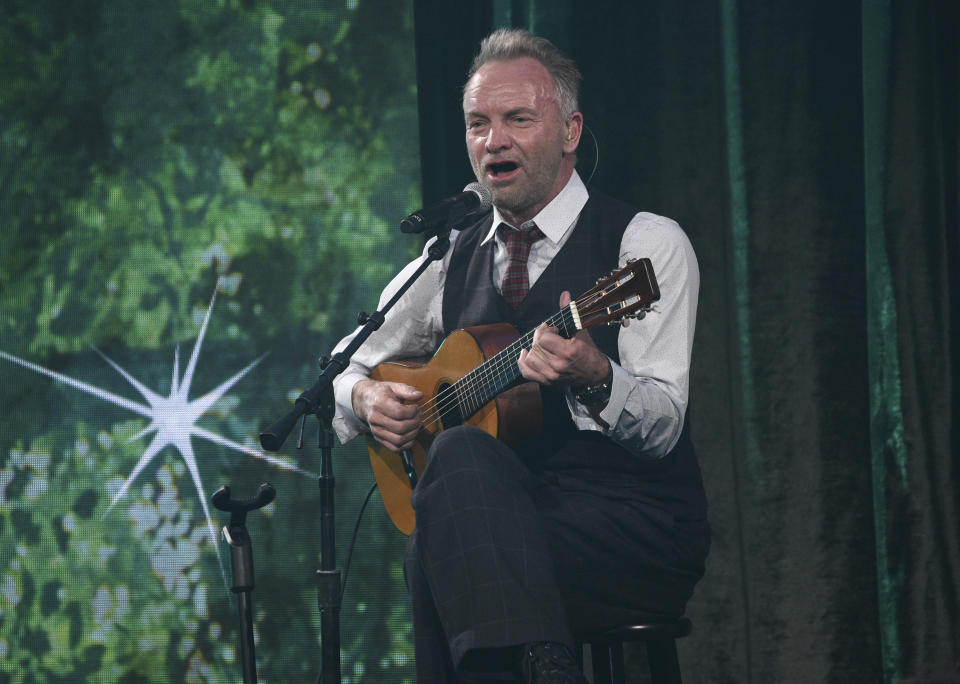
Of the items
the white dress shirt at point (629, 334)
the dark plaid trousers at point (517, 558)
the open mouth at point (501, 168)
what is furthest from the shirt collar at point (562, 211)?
the dark plaid trousers at point (517, 558)

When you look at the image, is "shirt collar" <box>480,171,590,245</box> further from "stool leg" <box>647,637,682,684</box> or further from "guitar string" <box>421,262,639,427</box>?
"stool leg" <box>647,637,682,684</box>

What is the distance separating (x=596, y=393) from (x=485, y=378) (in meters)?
0.26

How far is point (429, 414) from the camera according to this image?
6.16ft

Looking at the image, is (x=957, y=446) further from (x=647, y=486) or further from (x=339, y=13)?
(x=339, y=13)

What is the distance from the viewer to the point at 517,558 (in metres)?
1.34

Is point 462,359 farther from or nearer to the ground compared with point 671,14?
nearer to the ground

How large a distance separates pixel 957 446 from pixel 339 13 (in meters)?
2.03

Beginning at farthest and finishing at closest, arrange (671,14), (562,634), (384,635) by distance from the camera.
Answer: (384,635)
(671,14)
(562,634)

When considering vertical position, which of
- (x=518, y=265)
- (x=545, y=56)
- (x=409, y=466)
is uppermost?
(x=545, y=56)

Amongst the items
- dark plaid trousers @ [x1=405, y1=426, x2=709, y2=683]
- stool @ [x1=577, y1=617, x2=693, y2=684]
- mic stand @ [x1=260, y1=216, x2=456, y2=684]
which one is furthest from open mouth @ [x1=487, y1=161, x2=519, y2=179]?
stool @ [x1=577, y1=617, x2=693, y2=684]

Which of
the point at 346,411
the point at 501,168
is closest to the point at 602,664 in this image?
the point at 346,411

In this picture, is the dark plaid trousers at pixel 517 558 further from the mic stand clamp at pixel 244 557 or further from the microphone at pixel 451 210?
the microphone at pixel 451 210

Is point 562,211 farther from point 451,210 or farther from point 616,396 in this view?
point 616,396

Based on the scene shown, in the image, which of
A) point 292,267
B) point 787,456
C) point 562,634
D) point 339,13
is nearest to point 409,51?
point 339,13
